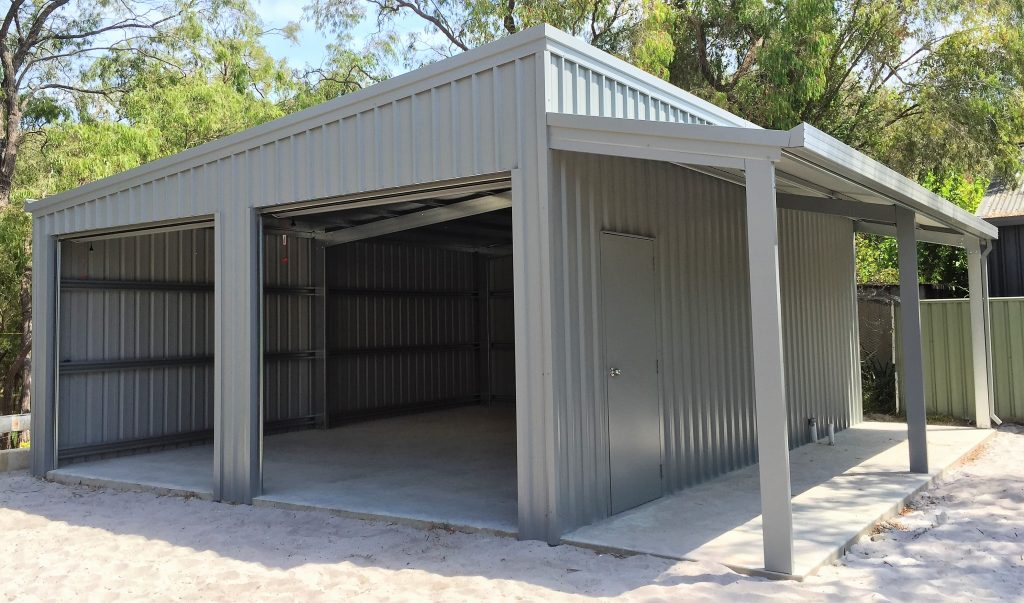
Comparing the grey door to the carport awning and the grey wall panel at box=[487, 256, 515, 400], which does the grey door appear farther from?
the grey wall panel at box=[487, 256, 515, 400]

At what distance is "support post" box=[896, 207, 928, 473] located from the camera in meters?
6.42

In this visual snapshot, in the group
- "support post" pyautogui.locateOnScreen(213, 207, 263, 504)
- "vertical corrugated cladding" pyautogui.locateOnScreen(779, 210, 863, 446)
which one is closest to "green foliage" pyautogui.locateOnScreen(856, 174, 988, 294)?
"vertical corrugated cladding" pyautogui.locateOnScreen(779, 210, 863, 446)

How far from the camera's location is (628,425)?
5.46 m

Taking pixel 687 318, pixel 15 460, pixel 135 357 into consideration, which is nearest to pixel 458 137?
pixel 687 318

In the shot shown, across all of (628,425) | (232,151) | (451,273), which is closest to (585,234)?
(628,425)

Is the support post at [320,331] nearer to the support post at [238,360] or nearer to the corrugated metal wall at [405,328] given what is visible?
the corrugated metal wall at [405,328]

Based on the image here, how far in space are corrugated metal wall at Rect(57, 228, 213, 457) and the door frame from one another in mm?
5899

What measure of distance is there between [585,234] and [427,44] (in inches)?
552

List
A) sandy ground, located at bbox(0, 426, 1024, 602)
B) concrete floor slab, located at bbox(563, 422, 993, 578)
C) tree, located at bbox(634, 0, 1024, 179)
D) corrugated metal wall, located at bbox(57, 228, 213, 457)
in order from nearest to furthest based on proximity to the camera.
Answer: sandy ground, located at bbox(0, 426, 1024, 602), concrete floor slab, located at bbox(563, 422, 993, 578), corrugated metal wall, located at bbox(57, 228, 213, 457), tree, located at bbox(634, 0, 1024, 179)

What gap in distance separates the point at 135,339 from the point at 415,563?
5713 mm

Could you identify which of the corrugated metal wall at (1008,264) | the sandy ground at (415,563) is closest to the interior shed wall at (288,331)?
the sandy ground at (415,563)

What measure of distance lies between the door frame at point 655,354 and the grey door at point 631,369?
0.02 m

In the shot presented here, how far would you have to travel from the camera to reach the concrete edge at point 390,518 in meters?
5.07

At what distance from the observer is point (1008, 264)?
12133mm
